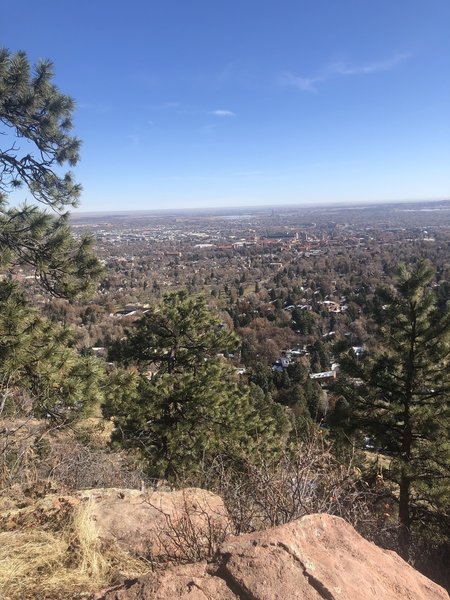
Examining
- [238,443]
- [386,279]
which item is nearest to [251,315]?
[386,279]

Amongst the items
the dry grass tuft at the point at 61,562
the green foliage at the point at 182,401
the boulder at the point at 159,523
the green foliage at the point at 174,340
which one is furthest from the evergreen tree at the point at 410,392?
the dry grass tuft at the point at 61,562

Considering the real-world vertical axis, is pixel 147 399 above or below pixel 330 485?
below

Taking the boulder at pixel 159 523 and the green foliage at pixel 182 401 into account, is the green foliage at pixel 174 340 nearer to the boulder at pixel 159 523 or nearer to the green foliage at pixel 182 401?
the green foliage at pixel 182 401

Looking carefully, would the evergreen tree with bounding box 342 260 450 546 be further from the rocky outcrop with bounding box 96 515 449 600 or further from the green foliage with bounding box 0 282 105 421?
the rocky outcrop with bounding box 96 515 449 600

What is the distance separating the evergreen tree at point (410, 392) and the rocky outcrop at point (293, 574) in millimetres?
4306

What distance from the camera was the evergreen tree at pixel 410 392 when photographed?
19.8ft

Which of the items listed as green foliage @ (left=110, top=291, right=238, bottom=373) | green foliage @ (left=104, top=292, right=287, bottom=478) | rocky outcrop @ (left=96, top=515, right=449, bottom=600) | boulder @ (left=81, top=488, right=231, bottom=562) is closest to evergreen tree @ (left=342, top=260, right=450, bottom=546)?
green foliage @ (left=104, top=292, right=287, bottom=478)

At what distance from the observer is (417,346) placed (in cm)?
643

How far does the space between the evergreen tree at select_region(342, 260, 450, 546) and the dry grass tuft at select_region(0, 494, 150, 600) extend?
15.5ft

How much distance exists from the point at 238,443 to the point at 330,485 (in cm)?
479

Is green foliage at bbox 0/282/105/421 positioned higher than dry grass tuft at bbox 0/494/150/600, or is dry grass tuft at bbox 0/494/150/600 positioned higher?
green foliage at bbox 0/282/105/421

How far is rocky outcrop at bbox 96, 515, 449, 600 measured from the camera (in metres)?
1.78

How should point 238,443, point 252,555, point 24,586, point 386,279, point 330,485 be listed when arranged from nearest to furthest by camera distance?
point 252,555, point 24,586, point 330,485, point 238,443, point 386,279

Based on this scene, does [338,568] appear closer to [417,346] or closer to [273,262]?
[417,346]
